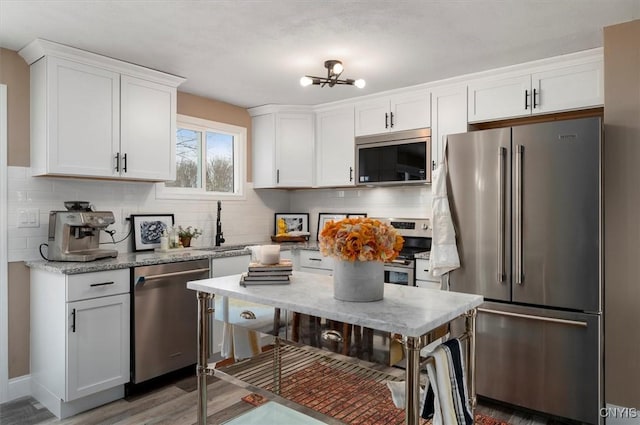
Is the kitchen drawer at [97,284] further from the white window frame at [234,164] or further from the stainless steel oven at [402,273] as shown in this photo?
the stainless steel oven at [402,273]

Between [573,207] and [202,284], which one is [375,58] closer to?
[573,207]

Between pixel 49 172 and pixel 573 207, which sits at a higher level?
pixel 49 172

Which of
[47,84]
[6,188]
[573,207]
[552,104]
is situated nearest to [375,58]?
[552,104]

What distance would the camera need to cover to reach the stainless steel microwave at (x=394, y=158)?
3705mm

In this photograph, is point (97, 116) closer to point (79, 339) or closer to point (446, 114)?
point (79, 339)

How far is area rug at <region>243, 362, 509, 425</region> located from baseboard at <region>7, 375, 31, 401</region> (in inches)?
61.2

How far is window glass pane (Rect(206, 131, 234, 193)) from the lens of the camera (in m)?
4.32

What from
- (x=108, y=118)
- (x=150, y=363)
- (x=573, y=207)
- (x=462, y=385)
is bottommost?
(x=150, y=363)

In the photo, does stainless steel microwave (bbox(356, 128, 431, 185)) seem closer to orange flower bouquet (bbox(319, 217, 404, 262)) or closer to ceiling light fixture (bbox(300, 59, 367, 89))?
ceiling light fixture (bbox(300, 59, 367, 89))

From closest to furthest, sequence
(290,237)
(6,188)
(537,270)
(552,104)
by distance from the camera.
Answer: (537,270), (6,188), (552,104), (290,237)

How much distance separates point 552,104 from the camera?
3066 millimetres

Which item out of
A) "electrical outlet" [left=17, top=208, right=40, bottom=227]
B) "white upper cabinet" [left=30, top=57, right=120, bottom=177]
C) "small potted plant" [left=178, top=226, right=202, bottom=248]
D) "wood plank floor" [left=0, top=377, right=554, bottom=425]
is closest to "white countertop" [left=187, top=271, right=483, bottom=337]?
"wood plank floor" [left=0, top=377, right=554, bottom=425]

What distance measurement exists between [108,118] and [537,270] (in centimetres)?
322

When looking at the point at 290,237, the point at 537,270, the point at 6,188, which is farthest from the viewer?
the point at 290,237
